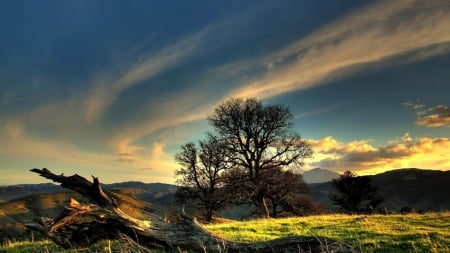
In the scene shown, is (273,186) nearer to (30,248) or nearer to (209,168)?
(209,168)

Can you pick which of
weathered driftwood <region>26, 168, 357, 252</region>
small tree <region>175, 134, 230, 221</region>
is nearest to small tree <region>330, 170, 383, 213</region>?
small tree <region>175, 134, 230, 221</region>

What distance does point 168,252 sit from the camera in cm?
1045

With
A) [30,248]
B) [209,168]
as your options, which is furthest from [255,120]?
[30,248]

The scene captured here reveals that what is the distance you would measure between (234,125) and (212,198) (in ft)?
33.0

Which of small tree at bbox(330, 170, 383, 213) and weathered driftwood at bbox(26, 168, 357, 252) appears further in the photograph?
small tree at bbox(330, 170, 383, 213)

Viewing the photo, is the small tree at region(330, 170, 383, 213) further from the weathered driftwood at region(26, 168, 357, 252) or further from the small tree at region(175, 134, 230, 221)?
the weathered driftwood at region(26, 168, 357, 252)

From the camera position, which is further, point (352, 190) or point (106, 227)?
point (352, 190)

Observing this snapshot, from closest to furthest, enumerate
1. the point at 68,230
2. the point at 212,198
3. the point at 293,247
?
the point at 293,247
the point at 68,230
the point at 212,198

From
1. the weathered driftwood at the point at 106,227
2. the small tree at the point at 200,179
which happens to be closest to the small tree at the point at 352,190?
the small tree at the point at 200,179

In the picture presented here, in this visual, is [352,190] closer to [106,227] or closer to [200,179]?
[200,179]

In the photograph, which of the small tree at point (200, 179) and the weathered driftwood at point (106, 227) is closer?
the weathered driftwood at point (106, 227)

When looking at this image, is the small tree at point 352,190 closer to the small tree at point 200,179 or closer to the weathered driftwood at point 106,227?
the small tree at point 200,179

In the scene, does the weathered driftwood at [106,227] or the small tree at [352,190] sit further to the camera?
the small tree at [352,190]

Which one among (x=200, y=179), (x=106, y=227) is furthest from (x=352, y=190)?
(x=106, y=227)
